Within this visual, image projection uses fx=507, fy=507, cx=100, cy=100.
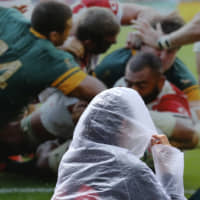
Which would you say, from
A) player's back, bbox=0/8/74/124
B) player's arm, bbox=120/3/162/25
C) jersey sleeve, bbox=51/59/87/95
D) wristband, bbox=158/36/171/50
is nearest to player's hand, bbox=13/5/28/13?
player's back, bbox=0/8/74/124

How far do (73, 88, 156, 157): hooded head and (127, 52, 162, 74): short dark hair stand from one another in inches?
75.7

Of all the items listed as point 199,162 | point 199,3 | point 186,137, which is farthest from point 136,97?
point 199,3

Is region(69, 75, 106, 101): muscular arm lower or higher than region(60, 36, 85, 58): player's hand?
lower

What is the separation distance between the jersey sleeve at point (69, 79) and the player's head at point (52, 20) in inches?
10.1

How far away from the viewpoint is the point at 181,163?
2.26 meters

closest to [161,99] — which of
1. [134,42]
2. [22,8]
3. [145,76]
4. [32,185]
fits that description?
[145,76]

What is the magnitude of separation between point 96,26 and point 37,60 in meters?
0.73

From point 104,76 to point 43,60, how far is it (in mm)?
953

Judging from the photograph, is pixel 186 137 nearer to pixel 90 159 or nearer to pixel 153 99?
pixel 153 99

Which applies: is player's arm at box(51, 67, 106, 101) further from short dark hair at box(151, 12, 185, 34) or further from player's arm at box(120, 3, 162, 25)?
player's arm at box(120, 3, 162, 25)

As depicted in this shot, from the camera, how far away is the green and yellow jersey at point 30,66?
364cm

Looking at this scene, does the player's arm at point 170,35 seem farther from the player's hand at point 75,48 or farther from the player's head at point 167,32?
the player's hand at point 75,48

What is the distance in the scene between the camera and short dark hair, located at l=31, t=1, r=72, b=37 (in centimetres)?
378

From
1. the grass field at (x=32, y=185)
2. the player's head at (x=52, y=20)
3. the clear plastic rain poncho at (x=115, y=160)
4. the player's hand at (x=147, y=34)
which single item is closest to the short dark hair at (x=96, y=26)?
the player's hand at (x=147, y=34)
